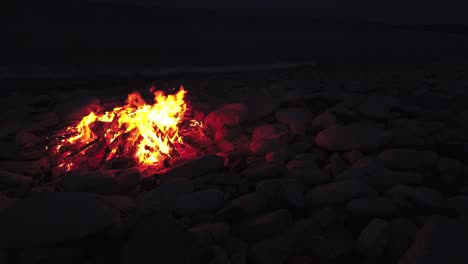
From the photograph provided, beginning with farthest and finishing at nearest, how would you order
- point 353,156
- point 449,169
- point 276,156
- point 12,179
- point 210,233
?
point 276,156
point 353,156
point 12,179
point 449,169
point 210,233

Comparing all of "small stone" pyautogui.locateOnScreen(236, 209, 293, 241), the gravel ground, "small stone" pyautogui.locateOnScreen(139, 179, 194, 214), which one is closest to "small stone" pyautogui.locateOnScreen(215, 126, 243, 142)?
the gravel ground

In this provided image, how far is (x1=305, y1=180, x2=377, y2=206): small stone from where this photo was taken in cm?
240

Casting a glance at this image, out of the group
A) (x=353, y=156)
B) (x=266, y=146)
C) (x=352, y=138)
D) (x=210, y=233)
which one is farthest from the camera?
(x=266, y=146)

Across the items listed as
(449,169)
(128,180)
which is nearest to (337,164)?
(449,169)

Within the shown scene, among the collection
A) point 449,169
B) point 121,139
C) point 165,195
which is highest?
point 121,139

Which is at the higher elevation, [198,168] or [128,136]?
[128,136]

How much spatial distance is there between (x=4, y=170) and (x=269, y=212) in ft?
7.68

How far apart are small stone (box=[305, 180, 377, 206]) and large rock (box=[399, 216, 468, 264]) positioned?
47 cm

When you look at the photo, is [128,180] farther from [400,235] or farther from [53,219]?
[400,235]

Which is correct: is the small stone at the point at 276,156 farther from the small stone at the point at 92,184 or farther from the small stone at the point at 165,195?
the small stone at the point at 92,184

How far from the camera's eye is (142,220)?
6.48 feet

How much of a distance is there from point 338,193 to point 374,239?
485mm

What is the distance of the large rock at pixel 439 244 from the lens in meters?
1.72

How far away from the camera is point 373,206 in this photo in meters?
2.26
